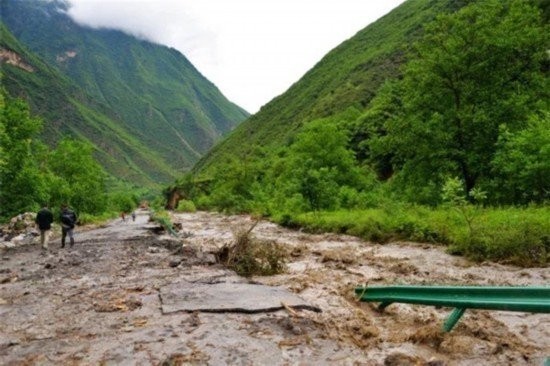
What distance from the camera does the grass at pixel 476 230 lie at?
463 inches

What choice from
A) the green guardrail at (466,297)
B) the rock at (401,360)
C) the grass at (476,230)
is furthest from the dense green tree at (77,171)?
the rock at (401,360)

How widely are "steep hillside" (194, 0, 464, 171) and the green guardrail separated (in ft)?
253

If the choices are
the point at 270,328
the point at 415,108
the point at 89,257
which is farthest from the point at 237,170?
the point at 270,328

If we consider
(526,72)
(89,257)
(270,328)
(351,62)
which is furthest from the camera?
(351,62)

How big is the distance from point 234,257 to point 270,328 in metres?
5.92

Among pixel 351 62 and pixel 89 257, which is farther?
pixel 351 62

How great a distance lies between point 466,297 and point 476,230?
8383 millimetres

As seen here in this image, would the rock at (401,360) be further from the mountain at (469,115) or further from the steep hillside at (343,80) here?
the steep hillside at (343,80)

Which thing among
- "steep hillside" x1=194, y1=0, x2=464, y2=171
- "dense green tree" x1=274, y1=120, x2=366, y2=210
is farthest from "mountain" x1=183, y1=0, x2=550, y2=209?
"steep hillside" x1=194, y1=0, x2=464, y2=171

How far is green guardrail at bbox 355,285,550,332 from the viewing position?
4902mm

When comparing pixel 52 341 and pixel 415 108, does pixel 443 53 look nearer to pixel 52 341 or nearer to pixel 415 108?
pixel 415 108

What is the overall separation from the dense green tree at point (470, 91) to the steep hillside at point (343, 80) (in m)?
59.1

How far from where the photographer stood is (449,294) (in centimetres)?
610

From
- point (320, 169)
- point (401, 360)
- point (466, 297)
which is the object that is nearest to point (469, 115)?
point (320, 169)
